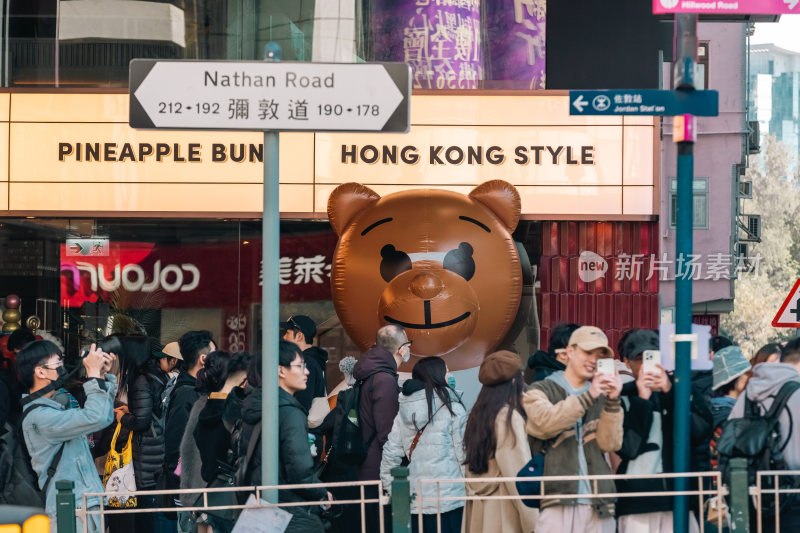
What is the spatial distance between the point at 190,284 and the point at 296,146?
1.79 m

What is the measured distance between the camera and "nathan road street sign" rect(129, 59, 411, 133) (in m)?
5.70

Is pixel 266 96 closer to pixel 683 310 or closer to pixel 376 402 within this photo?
pixel 683 310

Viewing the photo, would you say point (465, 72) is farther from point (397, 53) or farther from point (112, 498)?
point (112, 498)

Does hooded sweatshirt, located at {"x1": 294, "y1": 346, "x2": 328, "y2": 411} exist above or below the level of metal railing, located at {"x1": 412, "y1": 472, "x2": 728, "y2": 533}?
above

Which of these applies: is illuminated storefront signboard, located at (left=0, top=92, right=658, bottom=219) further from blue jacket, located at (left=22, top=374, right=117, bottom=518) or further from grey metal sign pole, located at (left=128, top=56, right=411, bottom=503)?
grey metal sign pole, located at (left=128, top=56, right=411, bottom=503)

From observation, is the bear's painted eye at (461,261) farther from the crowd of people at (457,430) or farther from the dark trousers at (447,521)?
the dark trousers at (447,521)

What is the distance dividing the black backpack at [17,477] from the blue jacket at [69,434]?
A: 4.4 inches

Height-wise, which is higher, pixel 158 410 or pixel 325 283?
pixel 325 283

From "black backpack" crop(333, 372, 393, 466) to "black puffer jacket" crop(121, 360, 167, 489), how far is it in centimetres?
147

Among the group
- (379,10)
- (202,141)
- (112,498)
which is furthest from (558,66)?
(112,498)

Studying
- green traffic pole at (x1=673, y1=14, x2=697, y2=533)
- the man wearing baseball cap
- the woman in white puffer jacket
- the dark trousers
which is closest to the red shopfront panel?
the man wearing baseball cap

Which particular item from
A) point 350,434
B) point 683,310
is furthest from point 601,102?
point 350,434

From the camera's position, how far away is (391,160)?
11242mm

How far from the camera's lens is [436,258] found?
9875 mm
